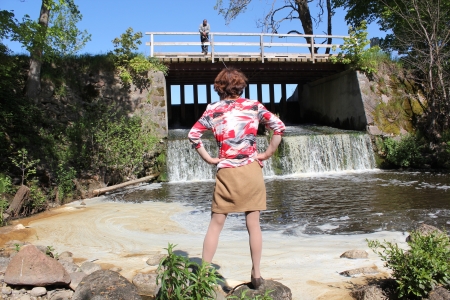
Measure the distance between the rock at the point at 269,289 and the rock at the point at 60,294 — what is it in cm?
146

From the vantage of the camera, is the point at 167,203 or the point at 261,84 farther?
the point at 261,84

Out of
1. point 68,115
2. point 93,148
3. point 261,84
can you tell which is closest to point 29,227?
point 93,148

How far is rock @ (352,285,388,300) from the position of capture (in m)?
3.06

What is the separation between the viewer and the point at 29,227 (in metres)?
6.36

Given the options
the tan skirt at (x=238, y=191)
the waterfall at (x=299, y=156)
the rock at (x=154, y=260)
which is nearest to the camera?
the tan skirt at (x=238, y=191)

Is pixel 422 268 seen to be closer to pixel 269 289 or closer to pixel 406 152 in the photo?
pixel 269 289

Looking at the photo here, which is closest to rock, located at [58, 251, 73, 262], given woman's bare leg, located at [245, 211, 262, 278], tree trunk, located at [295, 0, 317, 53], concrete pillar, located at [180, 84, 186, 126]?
woman's bare leg, located at [245, 211, 262, 278]

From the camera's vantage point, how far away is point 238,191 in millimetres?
3012

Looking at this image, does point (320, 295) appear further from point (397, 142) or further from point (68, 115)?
point (397, 142)

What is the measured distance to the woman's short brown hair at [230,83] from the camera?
315cm

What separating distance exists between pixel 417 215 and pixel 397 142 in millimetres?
9249

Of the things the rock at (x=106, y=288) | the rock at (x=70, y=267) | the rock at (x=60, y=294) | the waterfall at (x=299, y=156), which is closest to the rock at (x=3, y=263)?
the rock at (x=70, y=267)

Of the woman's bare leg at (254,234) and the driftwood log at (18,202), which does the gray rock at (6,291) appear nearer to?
the woman's bare leg at (254,234)

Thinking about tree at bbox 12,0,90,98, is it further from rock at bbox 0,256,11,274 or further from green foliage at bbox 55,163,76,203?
rock at bbox 0,256,11,274
